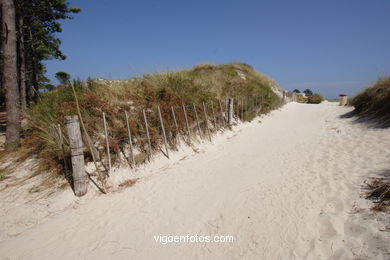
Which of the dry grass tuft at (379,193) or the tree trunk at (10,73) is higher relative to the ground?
the tree trunk at (10,73)

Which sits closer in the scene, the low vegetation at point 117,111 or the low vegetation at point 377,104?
the low vegetation at point 117,111

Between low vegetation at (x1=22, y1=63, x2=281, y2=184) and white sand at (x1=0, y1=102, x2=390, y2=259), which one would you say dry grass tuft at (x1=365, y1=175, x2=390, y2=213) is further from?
low vegetation at (x1=22, y1=63, x2=281, y2=184)

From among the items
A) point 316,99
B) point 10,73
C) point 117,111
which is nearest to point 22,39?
point 10,73

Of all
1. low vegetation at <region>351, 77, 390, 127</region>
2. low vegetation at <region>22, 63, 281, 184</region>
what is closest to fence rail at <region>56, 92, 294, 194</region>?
low vegetation at <region>22, 63, 281, 184</region>

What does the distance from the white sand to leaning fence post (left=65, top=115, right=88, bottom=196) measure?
242 millimetres

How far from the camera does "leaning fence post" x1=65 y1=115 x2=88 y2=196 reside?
3496 millimetres

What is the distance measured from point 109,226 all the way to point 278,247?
247 cm

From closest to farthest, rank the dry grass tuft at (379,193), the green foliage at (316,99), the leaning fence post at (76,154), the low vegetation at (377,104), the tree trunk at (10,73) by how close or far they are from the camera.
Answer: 1. the dry grass tuft at (379,193)
2. the leaning fence post at (76,154)
3. the tree trunk at (10,73)
4. the low vegetation at (377,104)
5. the green foliage at (316,99)

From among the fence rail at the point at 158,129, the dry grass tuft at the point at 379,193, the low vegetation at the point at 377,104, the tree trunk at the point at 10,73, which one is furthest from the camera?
the low vegetation at the point at 377,104

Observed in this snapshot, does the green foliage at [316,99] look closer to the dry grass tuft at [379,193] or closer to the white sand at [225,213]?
the white sand at [225,213]

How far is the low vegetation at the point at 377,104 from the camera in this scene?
656 centimetres

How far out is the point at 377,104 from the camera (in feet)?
24.6

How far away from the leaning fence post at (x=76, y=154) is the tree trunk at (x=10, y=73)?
11.6ft

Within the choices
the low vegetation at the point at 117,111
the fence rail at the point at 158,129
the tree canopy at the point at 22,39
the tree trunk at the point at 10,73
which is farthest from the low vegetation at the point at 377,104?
the tree trunk at the point at 10,73
